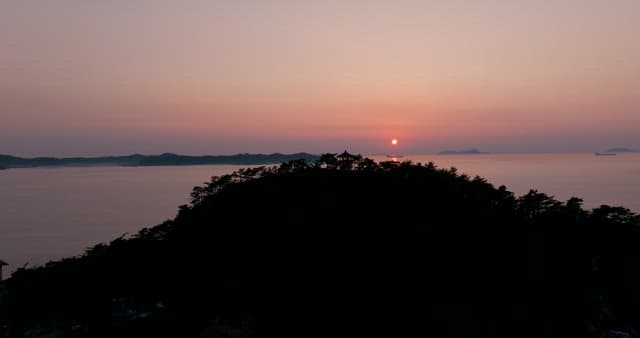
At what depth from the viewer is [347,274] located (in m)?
18.9

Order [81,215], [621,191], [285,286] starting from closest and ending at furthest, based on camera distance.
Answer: [285,286] → [81,215] → [621,191]

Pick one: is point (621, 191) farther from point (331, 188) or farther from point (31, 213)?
point (31, 213)

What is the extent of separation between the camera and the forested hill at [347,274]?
58.5 ft

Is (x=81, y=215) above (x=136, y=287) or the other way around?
the other way around

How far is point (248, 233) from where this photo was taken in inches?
880

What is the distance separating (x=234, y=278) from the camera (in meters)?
19.8

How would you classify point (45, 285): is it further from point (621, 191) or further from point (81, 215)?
point (621, 191)

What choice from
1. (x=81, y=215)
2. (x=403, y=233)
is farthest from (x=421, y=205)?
(x=81, y=215)

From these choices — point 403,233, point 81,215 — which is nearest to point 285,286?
point 403,233

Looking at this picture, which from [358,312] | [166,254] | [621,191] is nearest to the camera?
[358,312]

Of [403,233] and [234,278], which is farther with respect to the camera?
[403,233]

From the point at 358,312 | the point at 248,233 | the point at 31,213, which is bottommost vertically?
the point at 31,213

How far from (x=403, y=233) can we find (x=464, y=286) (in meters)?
3.46

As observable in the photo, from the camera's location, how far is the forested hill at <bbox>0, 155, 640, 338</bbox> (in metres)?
17.8
